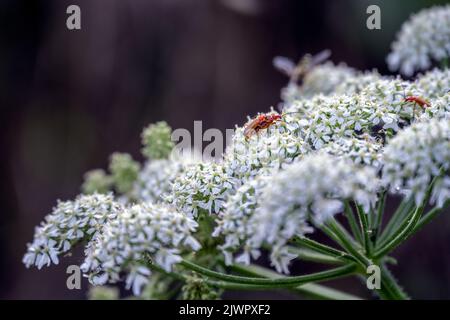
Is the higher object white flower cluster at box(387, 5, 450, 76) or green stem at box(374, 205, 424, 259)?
white flower cluster at box(387, 5, 450, 76)

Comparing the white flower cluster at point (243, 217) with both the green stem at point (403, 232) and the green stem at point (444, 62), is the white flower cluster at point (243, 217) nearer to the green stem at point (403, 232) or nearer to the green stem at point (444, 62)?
the green stem at point (403, 232)

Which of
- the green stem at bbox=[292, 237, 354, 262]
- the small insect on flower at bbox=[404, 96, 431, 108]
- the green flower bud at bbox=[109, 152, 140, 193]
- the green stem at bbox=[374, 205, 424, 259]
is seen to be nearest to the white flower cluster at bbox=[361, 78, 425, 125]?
the small insect on flower at bbox=[404, 96, 431, 108]

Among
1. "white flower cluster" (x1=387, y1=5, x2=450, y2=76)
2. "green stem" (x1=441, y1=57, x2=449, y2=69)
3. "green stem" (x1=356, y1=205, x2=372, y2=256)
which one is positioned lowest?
"green stem" (x1=356, y1=205, x2=372, y2=256)

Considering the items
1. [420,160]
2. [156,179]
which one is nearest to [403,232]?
[420,160]

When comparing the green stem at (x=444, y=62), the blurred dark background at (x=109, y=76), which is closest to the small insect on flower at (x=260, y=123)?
the green stem at (x=444, y=62)

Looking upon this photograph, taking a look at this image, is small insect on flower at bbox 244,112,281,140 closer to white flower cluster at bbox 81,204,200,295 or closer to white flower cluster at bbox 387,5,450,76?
white flower cluster at bbox 81,204,200,295

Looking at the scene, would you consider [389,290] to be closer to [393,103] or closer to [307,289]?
[307,289]

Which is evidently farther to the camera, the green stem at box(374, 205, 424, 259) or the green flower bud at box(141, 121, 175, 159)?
the green flower bud at box(141, 121, 175, 159)
